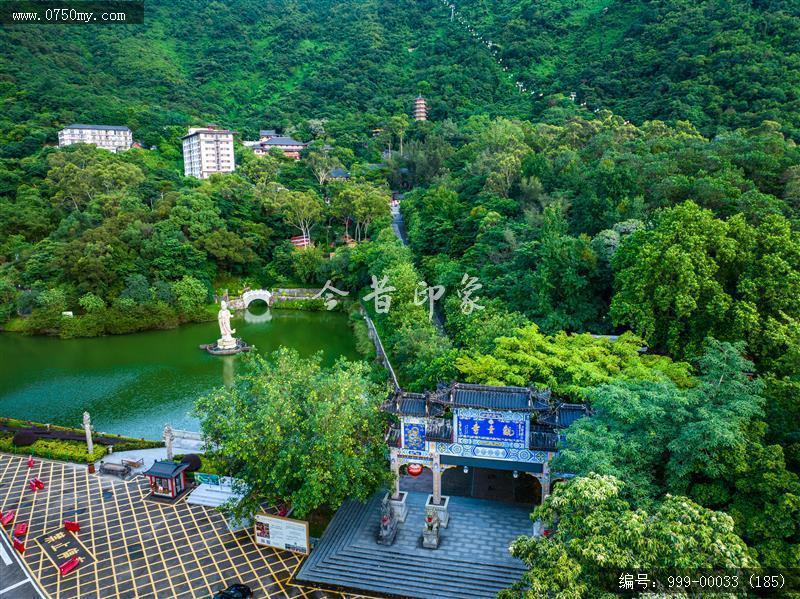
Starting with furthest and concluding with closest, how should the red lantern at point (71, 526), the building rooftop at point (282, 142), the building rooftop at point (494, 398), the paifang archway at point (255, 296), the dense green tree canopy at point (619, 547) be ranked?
the building rooftop at point (282, 142)
the paifang archway at point (255, 296)
the red lantern at point (71, 526)
the building rooftop at point (494, 398)
the dense green tree canopy at point (619, 547)

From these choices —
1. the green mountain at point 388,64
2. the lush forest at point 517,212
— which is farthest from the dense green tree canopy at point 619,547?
the green mountain at point 388,64

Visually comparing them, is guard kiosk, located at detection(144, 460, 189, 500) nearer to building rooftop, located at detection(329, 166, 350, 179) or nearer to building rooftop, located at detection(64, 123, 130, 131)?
Result: building rooftop, located at detection(329, 166, 350, 179)

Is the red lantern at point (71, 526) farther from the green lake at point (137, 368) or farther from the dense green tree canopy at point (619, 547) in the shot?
the dense green tree canopy at point (619, 547)

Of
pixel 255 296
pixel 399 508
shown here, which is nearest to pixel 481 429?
pixel 399 508

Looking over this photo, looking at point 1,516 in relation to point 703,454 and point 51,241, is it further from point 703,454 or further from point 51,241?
point 51,241

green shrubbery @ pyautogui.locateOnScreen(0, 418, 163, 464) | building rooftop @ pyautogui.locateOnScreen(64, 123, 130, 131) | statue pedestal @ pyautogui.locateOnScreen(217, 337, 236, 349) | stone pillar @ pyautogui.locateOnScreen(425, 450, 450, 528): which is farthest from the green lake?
building rooftop @ pyautogui.locateOnScreen(64, 123, 130, 131)

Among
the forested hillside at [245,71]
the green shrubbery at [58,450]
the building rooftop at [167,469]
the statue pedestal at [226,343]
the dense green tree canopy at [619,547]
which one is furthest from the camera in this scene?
the forested hillside at [245,71]

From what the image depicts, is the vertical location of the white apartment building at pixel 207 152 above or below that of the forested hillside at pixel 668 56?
below
